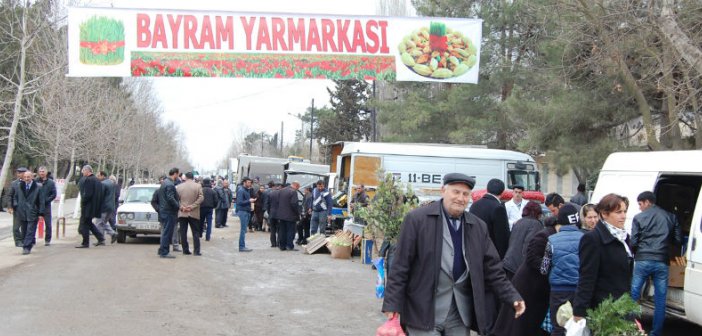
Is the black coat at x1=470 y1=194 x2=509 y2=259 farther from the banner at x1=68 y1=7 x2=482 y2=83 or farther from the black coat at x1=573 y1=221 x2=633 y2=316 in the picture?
the banner at x1=68 y1=7 x2=482 y2=83

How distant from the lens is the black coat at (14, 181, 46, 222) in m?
14.6

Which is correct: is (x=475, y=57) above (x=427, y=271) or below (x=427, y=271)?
above

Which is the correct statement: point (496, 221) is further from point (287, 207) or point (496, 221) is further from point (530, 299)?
point (287, 207)

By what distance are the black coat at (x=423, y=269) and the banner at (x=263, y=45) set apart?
10.6m

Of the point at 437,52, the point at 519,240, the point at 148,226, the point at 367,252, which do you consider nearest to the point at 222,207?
the point at 148,226

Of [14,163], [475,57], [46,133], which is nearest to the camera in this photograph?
[475,57]

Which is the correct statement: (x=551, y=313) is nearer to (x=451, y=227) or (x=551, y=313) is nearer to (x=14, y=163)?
(x=451, y=227)

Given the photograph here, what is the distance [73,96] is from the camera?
31.1 metres

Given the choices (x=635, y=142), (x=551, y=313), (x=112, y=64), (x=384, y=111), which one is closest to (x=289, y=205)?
(x=112, y=64)

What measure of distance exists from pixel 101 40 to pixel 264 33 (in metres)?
3.27

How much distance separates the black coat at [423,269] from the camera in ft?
15.4

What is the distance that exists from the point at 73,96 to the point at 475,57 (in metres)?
21.3

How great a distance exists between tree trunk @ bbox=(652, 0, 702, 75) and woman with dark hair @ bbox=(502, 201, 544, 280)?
5784mm

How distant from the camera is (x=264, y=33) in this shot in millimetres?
15055
